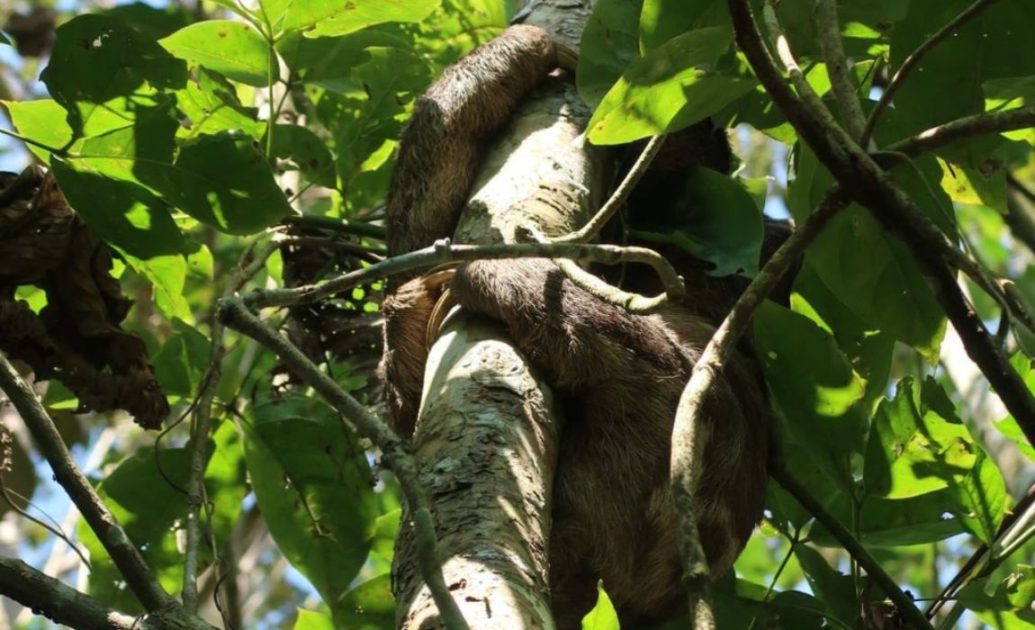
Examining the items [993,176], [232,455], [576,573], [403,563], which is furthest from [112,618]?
[993,176]

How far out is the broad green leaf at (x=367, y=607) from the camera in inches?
159

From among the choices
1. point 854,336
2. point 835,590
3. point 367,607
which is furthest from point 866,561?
point 367,607

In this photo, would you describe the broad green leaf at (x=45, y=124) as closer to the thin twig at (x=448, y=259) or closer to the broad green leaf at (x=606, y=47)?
the thin twig at (x=448, y=259)

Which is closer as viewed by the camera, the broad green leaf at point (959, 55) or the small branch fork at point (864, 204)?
the small branch fork at point (864, 204)

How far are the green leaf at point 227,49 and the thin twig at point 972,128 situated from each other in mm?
2200

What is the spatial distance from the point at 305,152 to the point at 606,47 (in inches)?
60.9

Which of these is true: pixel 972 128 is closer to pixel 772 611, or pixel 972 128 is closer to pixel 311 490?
pixel 772 611

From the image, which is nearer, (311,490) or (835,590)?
(835,590)

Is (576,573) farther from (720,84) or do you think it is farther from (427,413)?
(720,84)

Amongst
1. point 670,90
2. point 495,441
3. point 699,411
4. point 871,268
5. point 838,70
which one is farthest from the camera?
point 871,268

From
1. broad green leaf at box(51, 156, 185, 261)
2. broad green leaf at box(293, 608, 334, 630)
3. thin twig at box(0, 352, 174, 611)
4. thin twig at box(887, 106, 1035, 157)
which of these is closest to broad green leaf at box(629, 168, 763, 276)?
thin twig at box(887, 106, 1035, 157)

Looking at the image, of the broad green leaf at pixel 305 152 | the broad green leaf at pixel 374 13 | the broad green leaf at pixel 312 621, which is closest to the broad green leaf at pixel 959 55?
the broad green leaf at pixel 374 13

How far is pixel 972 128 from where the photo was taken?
2725 millimetres

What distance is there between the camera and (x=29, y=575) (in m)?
2.76
